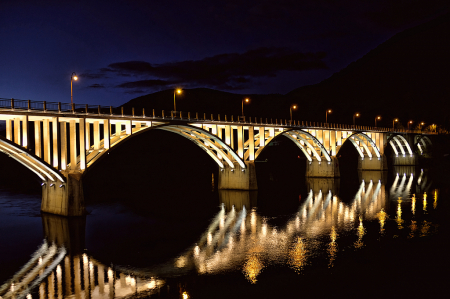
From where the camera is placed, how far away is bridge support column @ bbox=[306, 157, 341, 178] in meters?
65.8

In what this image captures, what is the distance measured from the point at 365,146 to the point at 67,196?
227ft

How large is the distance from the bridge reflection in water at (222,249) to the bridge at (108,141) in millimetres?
3384

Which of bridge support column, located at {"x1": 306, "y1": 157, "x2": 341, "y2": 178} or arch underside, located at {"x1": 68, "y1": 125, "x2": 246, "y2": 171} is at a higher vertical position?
arch underside, located at {"x1": 68, "y1": 125, "x2": 246, "y2": 171}

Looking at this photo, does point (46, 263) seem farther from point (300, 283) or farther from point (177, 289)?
point (300, 283)

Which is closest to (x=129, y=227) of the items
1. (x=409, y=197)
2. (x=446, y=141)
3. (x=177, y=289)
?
(x=177, y=289)

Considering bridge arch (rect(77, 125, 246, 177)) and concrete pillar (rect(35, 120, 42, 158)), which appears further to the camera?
bridge arch (rect(77, 125, 246, 177))

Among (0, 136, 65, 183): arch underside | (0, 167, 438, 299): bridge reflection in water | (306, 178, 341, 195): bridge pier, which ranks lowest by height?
(0, 167, 438, 299): bridge reflection in water

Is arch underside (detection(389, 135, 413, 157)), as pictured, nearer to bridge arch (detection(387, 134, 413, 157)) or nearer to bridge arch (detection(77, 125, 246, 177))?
bridge arch (detection(387, 134, 413, 157))

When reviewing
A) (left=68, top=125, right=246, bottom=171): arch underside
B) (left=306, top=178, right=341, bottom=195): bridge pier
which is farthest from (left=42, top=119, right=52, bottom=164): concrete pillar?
(left=306, top=178, right=341, bottom=195): bridge pier

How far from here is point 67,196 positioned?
30219mm

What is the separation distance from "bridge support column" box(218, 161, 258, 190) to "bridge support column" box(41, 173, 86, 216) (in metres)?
21.9

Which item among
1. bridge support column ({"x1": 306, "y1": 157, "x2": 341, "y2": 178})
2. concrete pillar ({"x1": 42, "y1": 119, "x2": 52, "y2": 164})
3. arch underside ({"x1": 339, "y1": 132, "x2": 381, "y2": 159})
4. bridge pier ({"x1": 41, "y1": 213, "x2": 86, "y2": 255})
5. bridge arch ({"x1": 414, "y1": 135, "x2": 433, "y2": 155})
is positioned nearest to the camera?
bridge pier ({"x1": 41, "y1": 213, "x2": 86, "y2": 255})

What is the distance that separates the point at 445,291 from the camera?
611 inches

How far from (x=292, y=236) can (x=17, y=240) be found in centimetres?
1871
